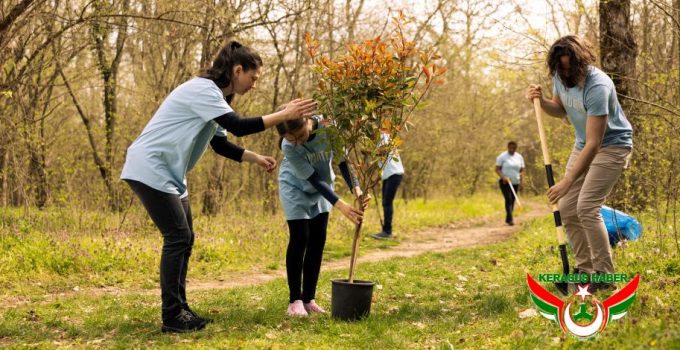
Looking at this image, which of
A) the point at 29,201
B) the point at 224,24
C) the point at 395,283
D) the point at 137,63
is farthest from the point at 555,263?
the point at 137,63

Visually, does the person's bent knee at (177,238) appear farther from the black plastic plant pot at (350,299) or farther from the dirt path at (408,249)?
the dirt path at (408,249)

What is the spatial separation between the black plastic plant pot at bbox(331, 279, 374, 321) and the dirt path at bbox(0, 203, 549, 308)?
2578 mm

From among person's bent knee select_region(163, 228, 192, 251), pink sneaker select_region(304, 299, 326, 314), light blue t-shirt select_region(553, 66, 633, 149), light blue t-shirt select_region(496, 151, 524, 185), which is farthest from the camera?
light blue t-shirt select_region(496, 151, 524, 185)

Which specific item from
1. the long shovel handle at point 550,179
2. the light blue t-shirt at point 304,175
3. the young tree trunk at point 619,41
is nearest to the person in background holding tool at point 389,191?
the young tree trunk at point 619,41

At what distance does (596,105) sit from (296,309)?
114 inches

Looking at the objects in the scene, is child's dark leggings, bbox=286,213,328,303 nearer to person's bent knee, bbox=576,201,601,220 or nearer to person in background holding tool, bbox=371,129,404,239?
person's bent knee, bbox=576,201,601,220

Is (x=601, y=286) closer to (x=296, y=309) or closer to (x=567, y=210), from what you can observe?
(x=567, y=210)

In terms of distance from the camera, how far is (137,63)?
44.6 ft

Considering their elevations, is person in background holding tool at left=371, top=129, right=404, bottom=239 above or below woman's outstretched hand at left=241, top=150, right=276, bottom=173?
below

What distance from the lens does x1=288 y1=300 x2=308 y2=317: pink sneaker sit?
5.28 m

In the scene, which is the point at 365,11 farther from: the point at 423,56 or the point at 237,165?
the point at 423,56

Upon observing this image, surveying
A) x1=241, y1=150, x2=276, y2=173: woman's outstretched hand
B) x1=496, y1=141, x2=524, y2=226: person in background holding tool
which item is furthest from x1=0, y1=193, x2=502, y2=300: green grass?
x1=496, y1=141, x2=524, y2=226: person in background holding tool

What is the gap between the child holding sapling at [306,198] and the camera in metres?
5.04

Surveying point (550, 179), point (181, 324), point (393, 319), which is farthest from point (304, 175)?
point (550, 179)
